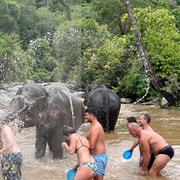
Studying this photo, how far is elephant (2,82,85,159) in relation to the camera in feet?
23.3

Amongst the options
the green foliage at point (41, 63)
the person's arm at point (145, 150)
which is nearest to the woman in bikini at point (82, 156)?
the person's arm at point (145, 150)

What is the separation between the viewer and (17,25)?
168ft

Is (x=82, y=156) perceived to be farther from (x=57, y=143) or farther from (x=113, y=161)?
(x=113, y=161)

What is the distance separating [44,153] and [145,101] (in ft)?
39.7

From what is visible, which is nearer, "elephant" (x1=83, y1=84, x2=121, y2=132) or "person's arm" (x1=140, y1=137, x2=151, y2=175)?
"person's arm" (x1=140, y1=137, x2=151, y2=175)

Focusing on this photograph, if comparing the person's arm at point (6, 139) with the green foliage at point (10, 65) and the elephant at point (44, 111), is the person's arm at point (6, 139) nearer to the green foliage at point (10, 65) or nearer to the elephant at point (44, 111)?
the elephant at point (44, 111)

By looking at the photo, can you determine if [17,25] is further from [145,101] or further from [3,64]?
[145,101]

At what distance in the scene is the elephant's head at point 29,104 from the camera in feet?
22.9

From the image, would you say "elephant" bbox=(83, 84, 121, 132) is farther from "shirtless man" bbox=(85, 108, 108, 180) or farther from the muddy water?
"shirtless man" bbox=(85, 108, 108, 180)

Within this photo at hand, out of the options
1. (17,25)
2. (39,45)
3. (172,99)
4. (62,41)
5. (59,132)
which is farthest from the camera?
(17,25)

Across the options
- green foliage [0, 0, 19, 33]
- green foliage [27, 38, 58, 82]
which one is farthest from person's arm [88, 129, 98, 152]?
green foliage [0, 0, 19, 33]

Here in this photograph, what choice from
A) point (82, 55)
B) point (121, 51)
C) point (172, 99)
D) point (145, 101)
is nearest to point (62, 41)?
point (82, 55)

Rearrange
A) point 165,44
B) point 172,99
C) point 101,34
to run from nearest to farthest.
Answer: point 172,99 → point 165,44 → point 101,34

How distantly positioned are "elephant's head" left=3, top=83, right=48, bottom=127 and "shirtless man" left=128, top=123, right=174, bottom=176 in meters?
1.61
